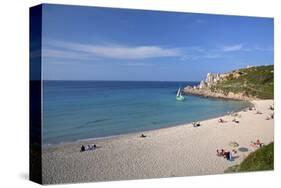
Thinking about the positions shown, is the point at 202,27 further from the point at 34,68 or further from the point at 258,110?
the point at 34,68

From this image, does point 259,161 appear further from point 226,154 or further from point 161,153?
point 161,153

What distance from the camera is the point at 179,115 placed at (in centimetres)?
1148

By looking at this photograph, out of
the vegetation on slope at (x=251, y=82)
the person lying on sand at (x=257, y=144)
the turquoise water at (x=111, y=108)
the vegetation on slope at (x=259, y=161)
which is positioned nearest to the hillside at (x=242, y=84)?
the vegetation on slope at (x=251, y=82)

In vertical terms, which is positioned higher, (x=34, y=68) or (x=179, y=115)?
(x=34, y=68)

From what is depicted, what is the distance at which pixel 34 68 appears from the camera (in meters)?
10.6

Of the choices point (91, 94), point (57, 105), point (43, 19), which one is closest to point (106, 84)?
point (91, 94)

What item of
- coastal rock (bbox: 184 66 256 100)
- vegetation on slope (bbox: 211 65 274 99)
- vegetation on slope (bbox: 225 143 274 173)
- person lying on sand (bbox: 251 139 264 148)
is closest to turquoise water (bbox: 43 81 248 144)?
coastal rock (bbox: 184 66 256 100)

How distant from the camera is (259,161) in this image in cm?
1223

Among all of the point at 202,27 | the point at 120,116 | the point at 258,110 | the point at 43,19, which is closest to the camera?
the point at 43,19

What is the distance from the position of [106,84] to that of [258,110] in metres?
3.77

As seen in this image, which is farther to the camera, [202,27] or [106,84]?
[202,27]

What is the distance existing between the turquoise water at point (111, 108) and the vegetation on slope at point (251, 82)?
2.23 ft

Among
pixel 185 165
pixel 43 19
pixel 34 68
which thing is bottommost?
pixel 185 165

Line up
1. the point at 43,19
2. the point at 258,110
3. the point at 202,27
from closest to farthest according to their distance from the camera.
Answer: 1. the point at 43,19
2. the point at 202,27
3. the point at 258,110
